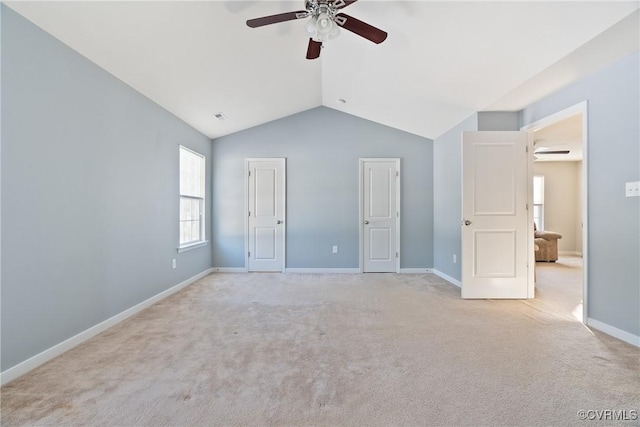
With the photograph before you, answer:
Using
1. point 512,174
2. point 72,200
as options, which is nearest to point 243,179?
point 72,200

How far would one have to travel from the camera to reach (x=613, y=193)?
2531 millimetres

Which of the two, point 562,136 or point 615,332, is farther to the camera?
point 562,136

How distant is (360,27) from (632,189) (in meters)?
2.51

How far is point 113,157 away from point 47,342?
162 centimetres

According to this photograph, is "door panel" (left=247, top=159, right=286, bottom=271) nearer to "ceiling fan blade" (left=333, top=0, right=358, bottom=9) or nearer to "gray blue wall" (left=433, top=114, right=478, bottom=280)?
"gray blue wall" (left=433, top=114, right=478, bottom=280)

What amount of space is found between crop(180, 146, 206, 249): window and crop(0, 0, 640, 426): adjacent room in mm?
61

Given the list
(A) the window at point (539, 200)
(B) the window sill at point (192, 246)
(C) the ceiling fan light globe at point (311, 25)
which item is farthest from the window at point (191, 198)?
(A) the window at point (539, 200)

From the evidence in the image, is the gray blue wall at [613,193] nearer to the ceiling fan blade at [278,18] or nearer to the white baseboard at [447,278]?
the white baseboard at [447,278]

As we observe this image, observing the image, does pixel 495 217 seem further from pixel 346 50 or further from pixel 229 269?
pixel 229 269

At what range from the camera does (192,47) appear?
2.71 meters

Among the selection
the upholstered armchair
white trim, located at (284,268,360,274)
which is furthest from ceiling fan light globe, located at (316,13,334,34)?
the upholstered armchair

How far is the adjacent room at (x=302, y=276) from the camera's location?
1763 millimetres

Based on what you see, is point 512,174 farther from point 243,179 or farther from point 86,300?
point 86,300

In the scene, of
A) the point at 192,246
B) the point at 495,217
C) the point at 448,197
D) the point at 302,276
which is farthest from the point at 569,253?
the point at 192,246
